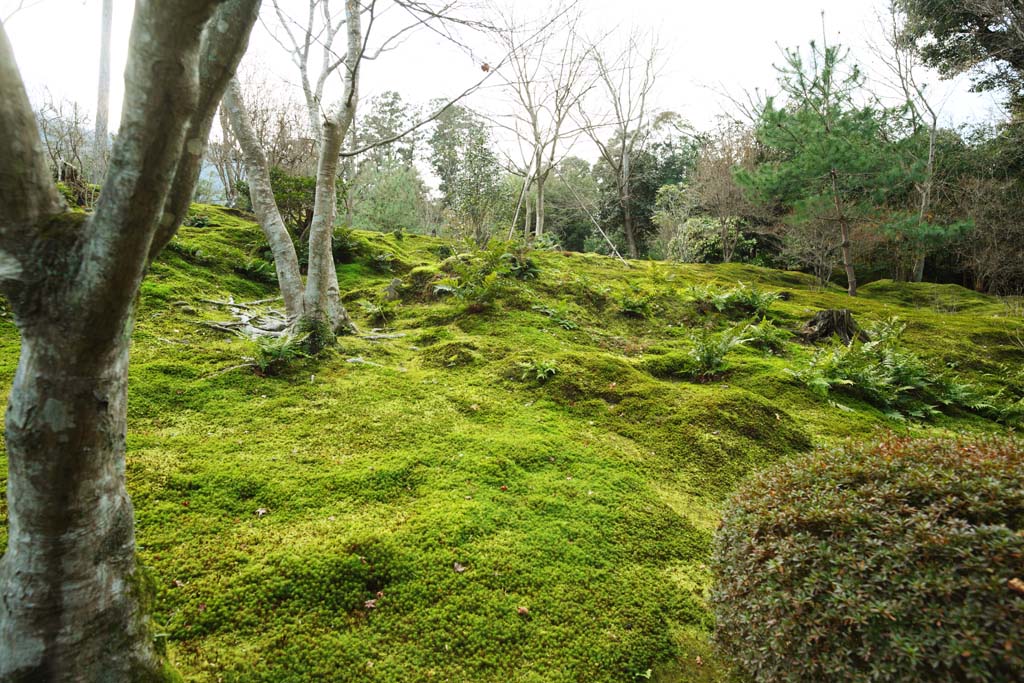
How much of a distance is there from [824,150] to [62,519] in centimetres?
1462

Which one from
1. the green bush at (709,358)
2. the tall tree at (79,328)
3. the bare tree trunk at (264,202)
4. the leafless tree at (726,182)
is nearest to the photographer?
the tall tree at (79,328)

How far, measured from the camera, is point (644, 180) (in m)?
23.2

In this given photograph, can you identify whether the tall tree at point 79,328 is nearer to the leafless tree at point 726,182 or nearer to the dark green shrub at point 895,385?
the dark green shrub at point 895,385

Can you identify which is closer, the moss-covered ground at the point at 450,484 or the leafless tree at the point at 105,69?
the moss-covered ground at the point at 450,484

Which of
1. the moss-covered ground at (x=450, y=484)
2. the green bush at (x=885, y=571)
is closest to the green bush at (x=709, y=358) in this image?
the moss-covered ground at (x=450, y=484)

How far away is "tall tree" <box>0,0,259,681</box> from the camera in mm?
1342

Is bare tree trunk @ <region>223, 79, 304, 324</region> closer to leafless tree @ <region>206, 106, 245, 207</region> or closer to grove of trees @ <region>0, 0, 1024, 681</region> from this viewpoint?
grove of trees @ <region>0, 0, 1024, 681</region>

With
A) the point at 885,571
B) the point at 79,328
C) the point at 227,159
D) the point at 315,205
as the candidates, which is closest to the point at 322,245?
the point at 315,205

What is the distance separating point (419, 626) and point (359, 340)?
4.78 metres

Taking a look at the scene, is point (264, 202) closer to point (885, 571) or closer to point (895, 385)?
point (885, 571)

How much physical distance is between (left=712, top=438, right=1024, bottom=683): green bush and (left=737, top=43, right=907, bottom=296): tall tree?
11.9 metres

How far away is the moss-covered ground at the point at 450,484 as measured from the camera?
2.29 metres

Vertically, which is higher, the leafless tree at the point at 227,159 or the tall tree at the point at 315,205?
the leafless tree at the point at 227,159

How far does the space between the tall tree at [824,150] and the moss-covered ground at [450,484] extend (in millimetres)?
5878
